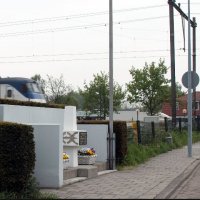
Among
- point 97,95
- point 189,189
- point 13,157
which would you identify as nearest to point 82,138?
point 189,189

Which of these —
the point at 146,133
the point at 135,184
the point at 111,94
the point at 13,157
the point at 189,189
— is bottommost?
the point at 189,189

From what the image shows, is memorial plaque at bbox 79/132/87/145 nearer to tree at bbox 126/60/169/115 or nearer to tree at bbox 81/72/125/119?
tree at bbox 126/60/169/115

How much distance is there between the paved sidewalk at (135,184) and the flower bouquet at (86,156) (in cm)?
67

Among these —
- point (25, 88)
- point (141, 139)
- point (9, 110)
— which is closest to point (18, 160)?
point (9, 110)

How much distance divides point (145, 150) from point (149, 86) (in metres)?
27.4

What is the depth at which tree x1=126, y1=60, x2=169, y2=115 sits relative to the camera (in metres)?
48.9

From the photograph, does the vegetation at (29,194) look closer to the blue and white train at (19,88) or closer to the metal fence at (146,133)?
the metal fence at (146,133)

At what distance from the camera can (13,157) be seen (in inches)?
401

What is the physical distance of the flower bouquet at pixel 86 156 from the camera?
597 inches

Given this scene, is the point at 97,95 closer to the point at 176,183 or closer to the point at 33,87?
the point at 33,87

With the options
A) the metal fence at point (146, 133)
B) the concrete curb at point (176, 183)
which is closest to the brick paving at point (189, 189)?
the concrete curb at point (176, 183)

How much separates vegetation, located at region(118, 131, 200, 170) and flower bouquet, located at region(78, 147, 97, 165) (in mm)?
1649

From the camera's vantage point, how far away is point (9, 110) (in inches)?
496

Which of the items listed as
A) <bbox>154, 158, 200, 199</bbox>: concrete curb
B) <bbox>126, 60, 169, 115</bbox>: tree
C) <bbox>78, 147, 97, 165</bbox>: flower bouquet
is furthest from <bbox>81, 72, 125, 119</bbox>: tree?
<bbox>78, 147, 97, 165</bbox>: flower bouquet
